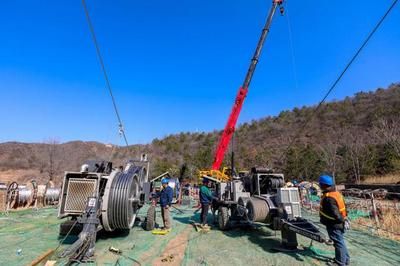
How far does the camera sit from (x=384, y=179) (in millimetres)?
24125

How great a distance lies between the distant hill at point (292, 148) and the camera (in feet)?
88.2

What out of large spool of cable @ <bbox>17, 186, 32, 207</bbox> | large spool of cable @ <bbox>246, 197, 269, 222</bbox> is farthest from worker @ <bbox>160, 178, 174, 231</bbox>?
large spool of cable @ <bbox>17, 186, 32, 207</bbox>

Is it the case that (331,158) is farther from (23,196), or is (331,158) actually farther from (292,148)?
(23,196)

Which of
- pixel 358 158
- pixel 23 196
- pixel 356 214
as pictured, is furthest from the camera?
pixel 358 158

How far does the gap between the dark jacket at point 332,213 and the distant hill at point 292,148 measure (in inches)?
558

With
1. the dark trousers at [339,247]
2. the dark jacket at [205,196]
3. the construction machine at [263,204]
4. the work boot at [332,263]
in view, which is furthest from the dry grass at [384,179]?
the dark trousers at [339,247]

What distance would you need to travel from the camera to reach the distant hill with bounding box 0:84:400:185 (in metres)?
26.9

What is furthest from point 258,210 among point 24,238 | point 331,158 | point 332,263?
point 331,158

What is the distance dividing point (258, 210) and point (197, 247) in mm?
1901

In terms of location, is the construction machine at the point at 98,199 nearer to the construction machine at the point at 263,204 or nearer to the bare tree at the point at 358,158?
the construction machine at the point at 263,204

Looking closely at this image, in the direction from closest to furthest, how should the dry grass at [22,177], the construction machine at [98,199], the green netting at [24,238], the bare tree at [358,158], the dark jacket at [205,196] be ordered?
the green netting at [24,238] → the construction machine at [98,199] → the dark jacket at [205,196] → the bare tree at [358,158] → the dry grass at [22,177]

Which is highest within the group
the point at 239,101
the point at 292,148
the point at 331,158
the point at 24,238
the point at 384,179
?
the point at 239,101

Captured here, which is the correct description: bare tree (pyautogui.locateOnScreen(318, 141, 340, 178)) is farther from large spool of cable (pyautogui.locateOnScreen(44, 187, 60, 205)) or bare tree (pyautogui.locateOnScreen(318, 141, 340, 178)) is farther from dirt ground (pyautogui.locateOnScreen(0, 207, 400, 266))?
large spool of cable (pyautogui.locateOnScreen(44, 187, 60, 205))

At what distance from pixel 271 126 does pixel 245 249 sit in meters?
46.4
